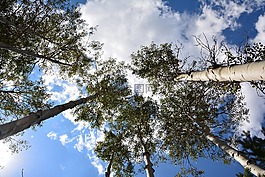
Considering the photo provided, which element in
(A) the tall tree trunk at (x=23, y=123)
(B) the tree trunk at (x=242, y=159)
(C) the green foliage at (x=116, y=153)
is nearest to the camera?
(A) the tall tree trunk at (x=23, y=123)

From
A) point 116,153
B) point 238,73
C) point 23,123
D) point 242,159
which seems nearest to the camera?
point 23,123

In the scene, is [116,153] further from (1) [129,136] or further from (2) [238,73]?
(2) [238,73]

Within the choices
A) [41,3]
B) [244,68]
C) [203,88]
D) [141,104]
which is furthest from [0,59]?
[244,68]

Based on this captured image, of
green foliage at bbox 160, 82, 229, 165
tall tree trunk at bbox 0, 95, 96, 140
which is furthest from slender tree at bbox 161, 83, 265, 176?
tall tree trunk at bbox 0, 95, 96, 140

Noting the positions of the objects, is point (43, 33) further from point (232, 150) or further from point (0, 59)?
point (232, 150)

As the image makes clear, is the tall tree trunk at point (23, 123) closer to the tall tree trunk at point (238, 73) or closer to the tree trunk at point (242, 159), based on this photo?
the tall tree trunk at point (238, 73)

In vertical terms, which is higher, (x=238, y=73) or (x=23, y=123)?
(x=238, y=73)

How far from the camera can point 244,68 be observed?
480 centimetres

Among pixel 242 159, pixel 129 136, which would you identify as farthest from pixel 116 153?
pixel 242 159

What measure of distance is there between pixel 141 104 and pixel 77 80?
393 cm

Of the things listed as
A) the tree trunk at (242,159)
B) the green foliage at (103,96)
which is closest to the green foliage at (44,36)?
the green foliage at (103,96)

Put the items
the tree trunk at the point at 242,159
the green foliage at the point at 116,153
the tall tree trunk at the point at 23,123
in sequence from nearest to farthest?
the tall tree trunk at the point at 23,123, the tree trunk at the point at 242,159, the green foliage at the point at 116,153

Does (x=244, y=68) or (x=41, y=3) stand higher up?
(x=41, y=3)

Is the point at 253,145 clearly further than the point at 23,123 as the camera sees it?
Yes
